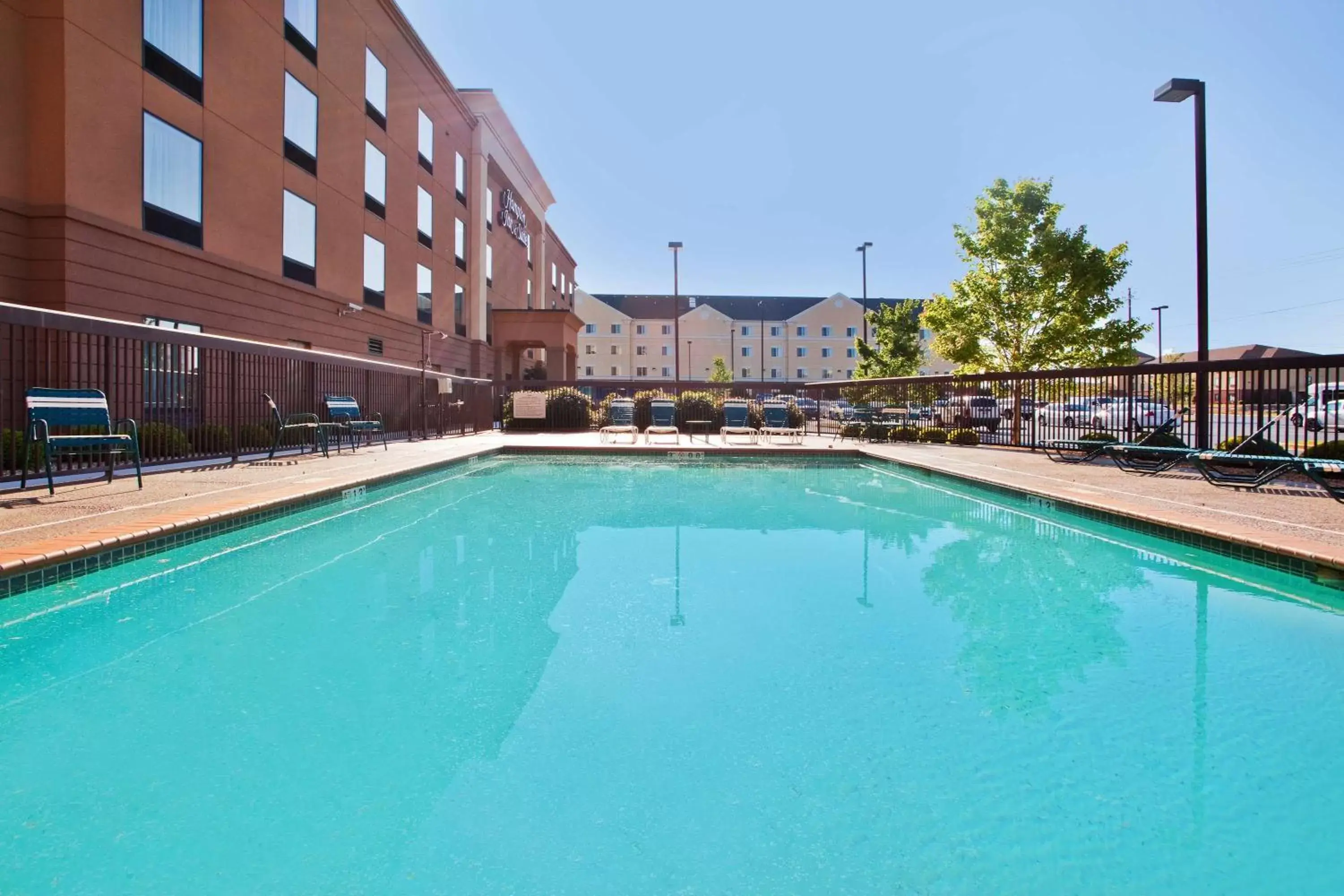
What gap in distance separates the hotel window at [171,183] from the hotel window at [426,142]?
11605 millimetres

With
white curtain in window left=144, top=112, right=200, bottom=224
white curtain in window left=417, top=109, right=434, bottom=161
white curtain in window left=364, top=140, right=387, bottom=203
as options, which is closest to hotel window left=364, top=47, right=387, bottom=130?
white curtain in window left=364, top=140, right=387, bottom=203

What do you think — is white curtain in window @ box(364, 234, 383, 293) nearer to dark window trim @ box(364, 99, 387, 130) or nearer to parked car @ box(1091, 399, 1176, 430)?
dark window trim @ box(364, 99, 387, 130)

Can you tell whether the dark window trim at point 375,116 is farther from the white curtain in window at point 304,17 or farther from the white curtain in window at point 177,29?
the white curtain in window at point 177,29

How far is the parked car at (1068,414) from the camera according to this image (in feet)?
42.6

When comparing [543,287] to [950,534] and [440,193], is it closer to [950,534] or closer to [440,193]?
[440,193]

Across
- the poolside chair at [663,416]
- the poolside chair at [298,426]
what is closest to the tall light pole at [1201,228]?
the poolside chair at [663,416]

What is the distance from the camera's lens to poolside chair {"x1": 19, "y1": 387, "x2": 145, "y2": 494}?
6.39m

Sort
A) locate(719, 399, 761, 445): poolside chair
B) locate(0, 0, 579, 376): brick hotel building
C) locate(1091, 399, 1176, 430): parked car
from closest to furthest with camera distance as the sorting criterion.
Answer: locate(0, 0, 579, 376): brick hotel building, locate(1091, 399, 1176, 430): parked car, locate(719, 399, 761, 445): poolside chair

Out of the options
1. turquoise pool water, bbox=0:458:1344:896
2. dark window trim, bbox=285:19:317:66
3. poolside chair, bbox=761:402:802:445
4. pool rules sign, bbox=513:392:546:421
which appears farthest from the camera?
pool rules sign, bbox=513:392:546:421

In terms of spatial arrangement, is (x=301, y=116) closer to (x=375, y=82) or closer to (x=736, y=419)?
(x=375, y=82)

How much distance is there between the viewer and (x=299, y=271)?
52.6 feet

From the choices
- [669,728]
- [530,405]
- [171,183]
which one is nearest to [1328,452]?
[669,728]

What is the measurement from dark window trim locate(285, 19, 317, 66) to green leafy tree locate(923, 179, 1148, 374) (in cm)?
1602

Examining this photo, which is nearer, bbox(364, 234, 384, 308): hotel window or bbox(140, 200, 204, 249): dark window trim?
bbox(140, 200, 204, 249): dark window trim
